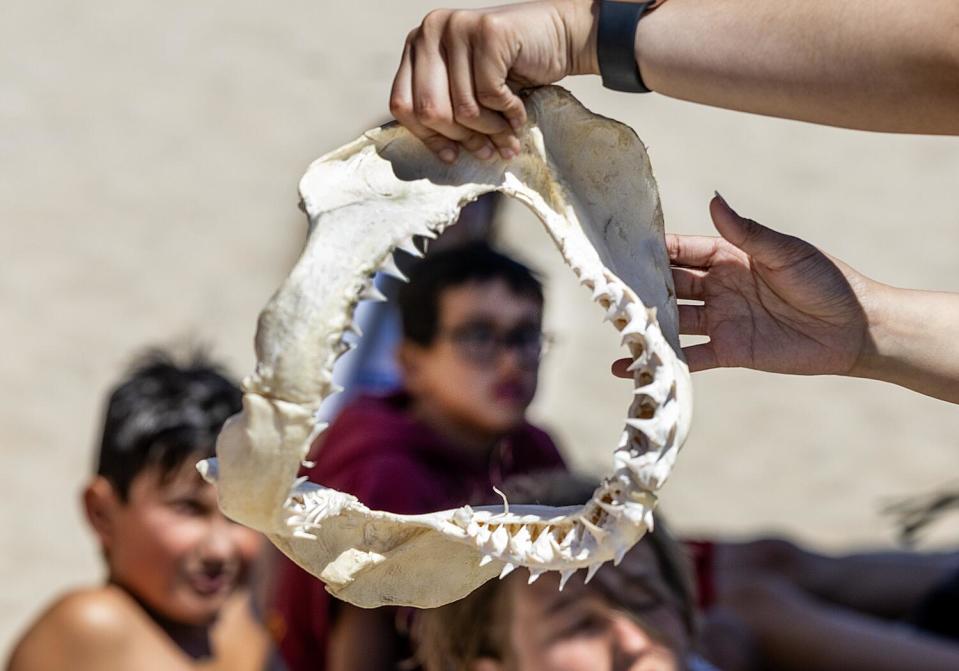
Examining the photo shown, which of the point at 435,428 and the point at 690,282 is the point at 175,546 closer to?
the point at 435,428

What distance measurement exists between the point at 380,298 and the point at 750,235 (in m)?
0.47

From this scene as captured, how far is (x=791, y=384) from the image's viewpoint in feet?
17.6

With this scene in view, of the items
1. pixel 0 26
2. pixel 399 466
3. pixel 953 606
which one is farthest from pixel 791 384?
pixel 0 26

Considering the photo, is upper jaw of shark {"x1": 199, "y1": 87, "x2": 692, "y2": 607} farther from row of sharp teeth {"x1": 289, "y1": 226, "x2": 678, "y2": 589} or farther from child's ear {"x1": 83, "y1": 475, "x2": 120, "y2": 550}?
child's ear {"x1": 83, "y1": 475, "x2": 120, "y2": 550}

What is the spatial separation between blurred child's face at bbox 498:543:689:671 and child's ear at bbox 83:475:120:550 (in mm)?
951

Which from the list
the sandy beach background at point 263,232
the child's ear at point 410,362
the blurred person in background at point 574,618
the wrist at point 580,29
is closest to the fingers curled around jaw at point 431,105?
the wrist at point 580,29

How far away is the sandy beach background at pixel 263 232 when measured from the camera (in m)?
4.57

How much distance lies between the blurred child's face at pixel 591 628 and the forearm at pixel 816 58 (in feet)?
2.90

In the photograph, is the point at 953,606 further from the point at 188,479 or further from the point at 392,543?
the point at 392,543

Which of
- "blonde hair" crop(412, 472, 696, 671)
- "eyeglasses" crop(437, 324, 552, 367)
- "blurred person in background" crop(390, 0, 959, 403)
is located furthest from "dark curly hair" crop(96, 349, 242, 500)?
"blurred person in background" crop(390, 0, 959, 403)

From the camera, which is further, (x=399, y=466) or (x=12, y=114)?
(x=12, y=114)

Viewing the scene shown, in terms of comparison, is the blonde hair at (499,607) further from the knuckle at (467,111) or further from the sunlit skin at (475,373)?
the knuckle at (467,111)

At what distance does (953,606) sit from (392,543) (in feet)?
6.76

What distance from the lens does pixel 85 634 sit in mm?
2365
